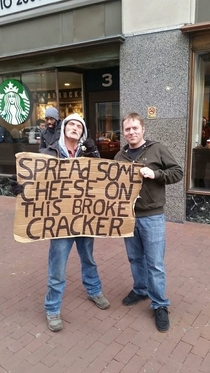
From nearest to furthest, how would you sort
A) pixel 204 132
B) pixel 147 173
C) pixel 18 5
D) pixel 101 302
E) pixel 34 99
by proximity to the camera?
pixel 147 173, pixel 101 302, pixel 204 132, pixel 18 5, pixel 34 99

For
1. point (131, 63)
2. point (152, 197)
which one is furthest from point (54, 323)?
point (131, 63)

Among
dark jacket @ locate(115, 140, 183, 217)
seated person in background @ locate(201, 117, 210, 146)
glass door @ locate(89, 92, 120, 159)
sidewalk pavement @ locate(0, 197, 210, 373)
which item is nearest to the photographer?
sidewalk pavement @ locate(0, 197, 210, 373)

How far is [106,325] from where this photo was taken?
287 cm

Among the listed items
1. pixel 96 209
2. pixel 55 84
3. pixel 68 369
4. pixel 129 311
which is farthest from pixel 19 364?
pixel 55 84

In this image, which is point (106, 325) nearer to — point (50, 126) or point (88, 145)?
point (88, 145)

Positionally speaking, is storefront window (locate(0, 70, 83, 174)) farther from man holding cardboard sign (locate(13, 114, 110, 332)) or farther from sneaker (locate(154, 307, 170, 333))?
sneaker (locate(154, 307, 170, 333))

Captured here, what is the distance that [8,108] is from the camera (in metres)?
7.59

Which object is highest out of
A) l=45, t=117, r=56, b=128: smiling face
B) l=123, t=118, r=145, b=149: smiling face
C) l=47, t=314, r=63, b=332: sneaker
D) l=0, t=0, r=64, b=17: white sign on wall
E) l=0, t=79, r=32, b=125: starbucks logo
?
l=0, t=0, r=64, b=17: white sign on wall

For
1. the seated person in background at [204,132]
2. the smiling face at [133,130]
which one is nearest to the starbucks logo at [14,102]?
the seated person in background at [204,132]

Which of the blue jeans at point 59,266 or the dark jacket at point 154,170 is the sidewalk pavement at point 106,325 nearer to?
the blue jeans at point 59,266

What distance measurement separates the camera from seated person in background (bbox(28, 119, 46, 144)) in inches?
291

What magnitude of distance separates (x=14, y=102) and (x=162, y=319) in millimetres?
6269

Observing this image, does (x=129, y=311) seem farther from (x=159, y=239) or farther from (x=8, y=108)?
(x=8, y=108)

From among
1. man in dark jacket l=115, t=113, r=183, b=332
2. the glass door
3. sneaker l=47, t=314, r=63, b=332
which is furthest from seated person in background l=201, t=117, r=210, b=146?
sneaker l=47, t=314, r=63, b=332
